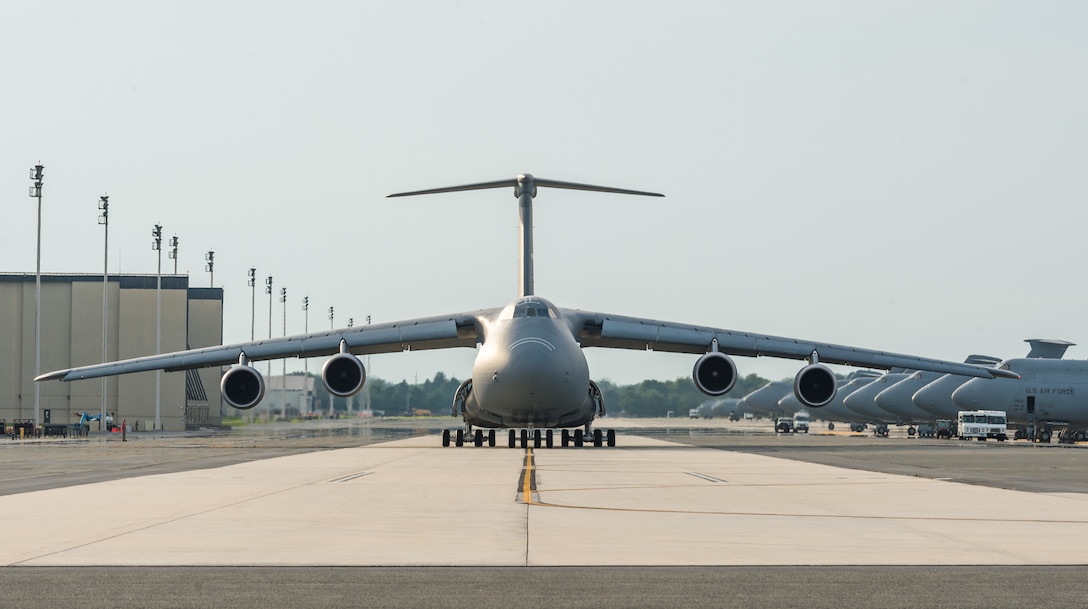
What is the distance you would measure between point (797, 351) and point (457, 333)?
1015cm

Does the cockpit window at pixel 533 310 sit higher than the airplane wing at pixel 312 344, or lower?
higher

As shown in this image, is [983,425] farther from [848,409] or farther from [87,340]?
[87,340]

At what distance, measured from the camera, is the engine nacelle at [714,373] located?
35781 millimetres

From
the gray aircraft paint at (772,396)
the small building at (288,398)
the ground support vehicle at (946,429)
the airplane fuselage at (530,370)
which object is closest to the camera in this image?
the airplane fuselage at (530,370)

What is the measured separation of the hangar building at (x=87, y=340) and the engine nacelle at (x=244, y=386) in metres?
50.9

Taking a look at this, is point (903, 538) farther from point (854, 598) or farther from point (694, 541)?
point (854, 598)

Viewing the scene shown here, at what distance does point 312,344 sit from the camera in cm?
3772

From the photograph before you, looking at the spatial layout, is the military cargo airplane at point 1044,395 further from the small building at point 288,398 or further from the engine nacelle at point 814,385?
the small building at point 288,398

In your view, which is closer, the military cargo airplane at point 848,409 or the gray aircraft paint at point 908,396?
the gray aircraft paint at point 908,396

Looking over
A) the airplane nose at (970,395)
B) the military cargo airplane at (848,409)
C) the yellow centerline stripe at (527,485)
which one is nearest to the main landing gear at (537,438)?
the yellow centerline stripe at (527,485)

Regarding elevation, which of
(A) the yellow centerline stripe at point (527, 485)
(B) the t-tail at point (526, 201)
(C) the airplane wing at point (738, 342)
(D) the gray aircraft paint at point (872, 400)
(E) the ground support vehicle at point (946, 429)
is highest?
(B) the t-tail at point (526, 201)

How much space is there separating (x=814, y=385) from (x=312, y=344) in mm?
14519

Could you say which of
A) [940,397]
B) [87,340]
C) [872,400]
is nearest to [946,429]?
[940,397]

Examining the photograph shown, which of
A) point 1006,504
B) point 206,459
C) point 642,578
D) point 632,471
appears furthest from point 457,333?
point 642,578
